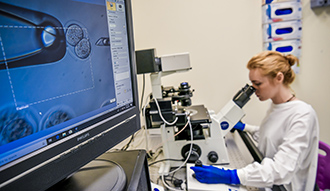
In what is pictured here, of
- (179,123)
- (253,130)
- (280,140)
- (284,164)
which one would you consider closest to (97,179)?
(179,123)

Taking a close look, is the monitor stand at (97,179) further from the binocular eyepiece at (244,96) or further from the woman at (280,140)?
the binocular eyepiece at (244,96)

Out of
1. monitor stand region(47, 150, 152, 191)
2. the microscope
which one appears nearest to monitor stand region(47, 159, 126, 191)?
monitor stand region(47, 150, 152, 191)

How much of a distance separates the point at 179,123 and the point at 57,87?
2.25ft

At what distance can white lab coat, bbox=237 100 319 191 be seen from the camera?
937 millimetres

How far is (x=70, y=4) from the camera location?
424 millimetres

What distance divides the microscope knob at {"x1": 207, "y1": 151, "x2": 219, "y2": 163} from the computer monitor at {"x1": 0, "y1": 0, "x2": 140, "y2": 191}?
58 cm

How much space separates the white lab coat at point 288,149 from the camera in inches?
36.9

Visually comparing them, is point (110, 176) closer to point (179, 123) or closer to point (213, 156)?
point (179, 123)

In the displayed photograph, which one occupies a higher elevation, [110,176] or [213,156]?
[110,176]

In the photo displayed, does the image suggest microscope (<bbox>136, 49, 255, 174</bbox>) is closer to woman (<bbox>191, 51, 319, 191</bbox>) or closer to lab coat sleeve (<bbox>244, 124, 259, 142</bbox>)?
woman (<bbox>191, 51, 319, 191</bbox>)

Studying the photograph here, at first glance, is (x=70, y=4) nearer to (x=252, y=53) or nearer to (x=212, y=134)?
(x=212, y=134)

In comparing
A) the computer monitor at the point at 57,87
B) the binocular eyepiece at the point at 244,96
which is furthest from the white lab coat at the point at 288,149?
the computer monitor at the point at 57,87

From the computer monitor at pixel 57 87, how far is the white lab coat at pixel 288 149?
0.70 meters

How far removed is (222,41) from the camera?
5.28 feet
